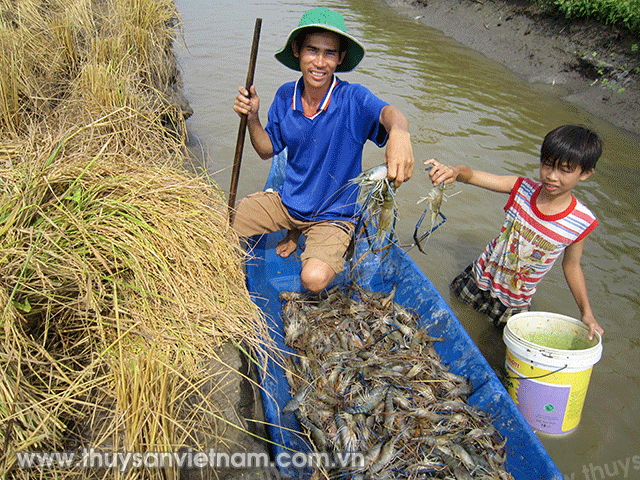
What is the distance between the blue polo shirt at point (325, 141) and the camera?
336 centimetres

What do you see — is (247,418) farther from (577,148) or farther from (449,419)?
(577,148)

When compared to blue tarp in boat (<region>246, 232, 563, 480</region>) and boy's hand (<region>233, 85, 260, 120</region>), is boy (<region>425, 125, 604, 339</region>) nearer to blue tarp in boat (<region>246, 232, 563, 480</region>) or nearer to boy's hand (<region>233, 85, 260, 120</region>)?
blue tarp in boat (<region>246, 232, 563, 480</region>)

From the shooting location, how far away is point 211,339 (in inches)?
100

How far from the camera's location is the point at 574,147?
2.96 m

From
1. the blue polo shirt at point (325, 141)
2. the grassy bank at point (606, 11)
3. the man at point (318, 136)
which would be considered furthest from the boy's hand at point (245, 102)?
the grassy bank at point (606, 11)

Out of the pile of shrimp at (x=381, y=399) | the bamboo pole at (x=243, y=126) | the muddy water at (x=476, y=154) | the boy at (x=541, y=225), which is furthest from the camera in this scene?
the muddy water at (x=476, y=154)

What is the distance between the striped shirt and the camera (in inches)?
126

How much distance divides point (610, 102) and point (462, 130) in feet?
10.8

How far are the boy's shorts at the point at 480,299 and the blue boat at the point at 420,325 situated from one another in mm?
870

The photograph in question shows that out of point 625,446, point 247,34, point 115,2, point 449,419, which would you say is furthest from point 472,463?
point 247,34

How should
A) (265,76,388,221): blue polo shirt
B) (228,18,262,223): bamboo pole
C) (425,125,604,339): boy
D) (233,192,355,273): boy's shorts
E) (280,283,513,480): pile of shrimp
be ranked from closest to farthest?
(280,283,513,480): pile of shrimp < (425,125,604,339): boy < (228,18,262,223): bamboo pole < (265,76,388,221): blue polo shirt < (233,192,355,273): boy's shorts

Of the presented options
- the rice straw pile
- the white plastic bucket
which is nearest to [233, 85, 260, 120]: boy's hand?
the rice straw pile

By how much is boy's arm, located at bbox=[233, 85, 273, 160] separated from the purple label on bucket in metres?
2.81

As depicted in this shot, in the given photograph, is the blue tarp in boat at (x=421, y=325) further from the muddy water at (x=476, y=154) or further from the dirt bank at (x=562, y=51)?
the dirt bank at (x=562, y=51)
